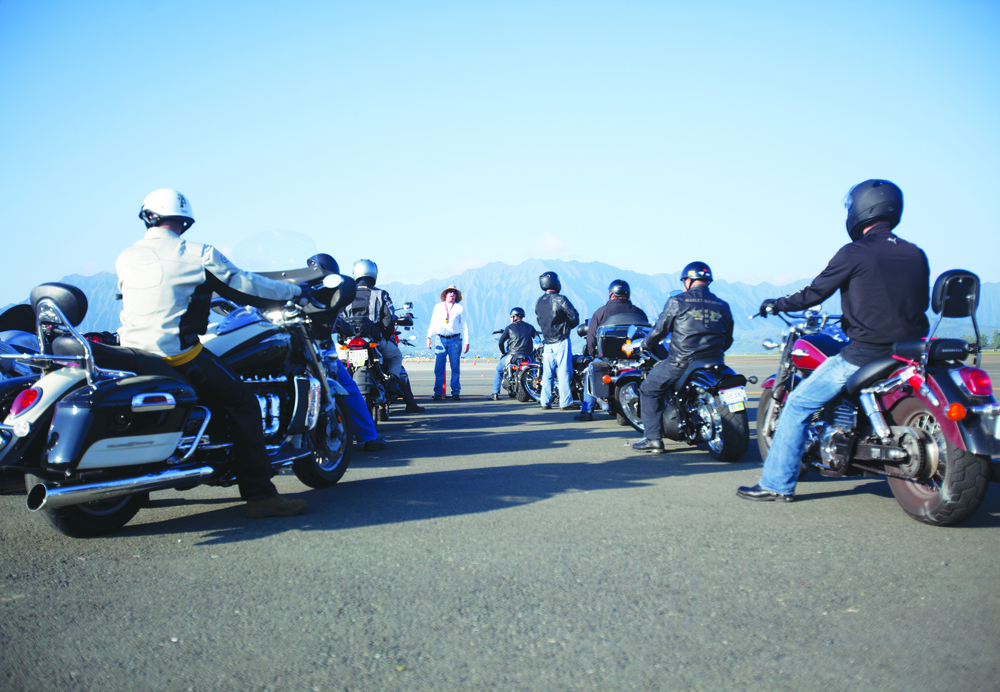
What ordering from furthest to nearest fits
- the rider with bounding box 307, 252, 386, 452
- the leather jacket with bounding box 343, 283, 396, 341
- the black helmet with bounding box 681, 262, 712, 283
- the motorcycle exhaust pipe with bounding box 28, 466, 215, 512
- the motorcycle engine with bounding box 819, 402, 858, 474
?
the leather jacket with bounding box 343, 283, 396, 341
the black helmet with bounding box 681, 262, 712, 283
the rider with bounding box 307, 252, 386, 452
the motorcycle engine with bounding box 819, 402, 858, 474
the motorcycle exhaust pipe with bounding box 28, 466, 215, 512

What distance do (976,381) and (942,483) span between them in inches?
22.5

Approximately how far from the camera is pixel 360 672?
229cm

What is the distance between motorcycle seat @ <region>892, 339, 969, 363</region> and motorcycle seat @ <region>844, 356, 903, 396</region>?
121mm

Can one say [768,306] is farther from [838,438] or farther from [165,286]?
[165,286]

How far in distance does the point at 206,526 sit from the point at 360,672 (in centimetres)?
222

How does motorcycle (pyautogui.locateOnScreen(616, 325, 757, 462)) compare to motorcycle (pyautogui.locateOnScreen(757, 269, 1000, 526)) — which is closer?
motorcycle (pyautogui.locateOnScreen(757, 269, 1000, 526))

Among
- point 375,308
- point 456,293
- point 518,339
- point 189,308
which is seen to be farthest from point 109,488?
point 518,339

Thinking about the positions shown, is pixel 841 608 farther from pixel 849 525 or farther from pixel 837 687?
pixel 849 525

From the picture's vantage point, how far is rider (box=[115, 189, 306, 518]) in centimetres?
387

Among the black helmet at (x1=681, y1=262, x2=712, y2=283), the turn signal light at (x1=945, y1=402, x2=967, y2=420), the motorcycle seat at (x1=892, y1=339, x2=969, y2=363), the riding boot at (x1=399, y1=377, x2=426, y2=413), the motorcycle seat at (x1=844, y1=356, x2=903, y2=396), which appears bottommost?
the riding boot at (x1=399, y1=377, x2=426, y2=413)

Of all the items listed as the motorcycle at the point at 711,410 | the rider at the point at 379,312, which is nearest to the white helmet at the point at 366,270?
the rider at the point at 379,312

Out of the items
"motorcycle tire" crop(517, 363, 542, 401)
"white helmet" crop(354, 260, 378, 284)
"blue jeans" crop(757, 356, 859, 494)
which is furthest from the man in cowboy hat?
"blue jeans" crop(757, 356, 859, 494)

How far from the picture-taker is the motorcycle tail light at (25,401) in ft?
11.0

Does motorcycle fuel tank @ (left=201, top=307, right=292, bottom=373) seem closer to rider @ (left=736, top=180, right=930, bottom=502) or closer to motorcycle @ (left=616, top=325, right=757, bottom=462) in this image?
rider @ (left=736, top=180, right=930, bottom=502)
